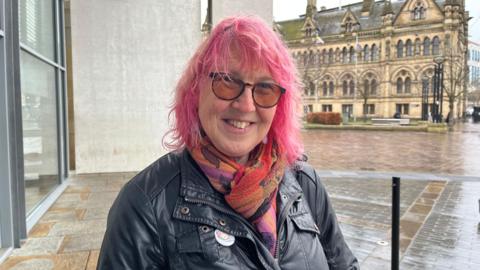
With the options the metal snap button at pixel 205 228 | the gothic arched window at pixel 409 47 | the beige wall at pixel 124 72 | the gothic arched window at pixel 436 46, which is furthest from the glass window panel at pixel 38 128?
the gothic arched window at pixel 409 47

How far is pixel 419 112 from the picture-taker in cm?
5459

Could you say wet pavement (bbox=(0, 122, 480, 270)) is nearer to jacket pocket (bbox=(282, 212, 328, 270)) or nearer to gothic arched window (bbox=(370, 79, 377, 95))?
jacket pocket (bbox=(282, 212, 328, 270))

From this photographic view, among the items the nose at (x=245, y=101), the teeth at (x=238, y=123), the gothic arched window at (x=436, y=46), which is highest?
the gothic arched window at (x=436, y=46)

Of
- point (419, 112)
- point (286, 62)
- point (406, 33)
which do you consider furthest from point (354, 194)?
point (406, 33)

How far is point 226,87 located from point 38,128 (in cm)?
587

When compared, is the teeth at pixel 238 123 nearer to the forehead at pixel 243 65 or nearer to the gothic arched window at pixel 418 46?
the forehead at pixel 243 65

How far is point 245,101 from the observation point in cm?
145

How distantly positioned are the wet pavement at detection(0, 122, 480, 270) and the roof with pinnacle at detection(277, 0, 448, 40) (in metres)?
54.8

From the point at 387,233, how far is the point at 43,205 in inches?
196

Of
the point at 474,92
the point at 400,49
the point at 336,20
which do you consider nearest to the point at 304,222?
the point at 400,49

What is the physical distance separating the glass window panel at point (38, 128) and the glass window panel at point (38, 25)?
253 mm

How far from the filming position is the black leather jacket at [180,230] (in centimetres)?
126

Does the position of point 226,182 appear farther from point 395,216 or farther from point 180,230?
point 395,216

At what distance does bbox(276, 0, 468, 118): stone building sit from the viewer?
5375 centimetres
